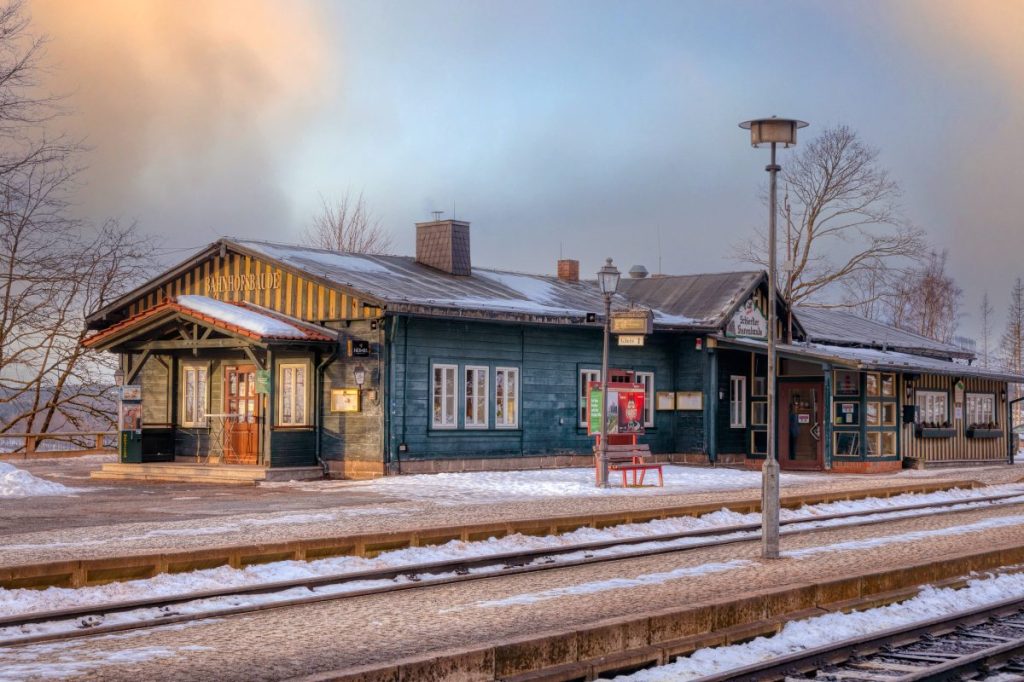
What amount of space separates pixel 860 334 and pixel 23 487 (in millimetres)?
29011

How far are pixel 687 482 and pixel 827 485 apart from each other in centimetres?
276

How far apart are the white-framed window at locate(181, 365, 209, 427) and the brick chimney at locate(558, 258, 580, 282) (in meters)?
12.2

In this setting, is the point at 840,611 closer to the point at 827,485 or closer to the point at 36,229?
the point at 827,485

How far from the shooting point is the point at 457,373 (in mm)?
27203

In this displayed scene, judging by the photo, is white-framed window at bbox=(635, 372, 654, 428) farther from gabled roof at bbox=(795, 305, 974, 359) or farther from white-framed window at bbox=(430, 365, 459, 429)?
gabled roof at bbox=(795, 305, 974, 359)

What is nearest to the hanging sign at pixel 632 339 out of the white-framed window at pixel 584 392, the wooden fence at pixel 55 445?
the white-framed window at pixel 584 392

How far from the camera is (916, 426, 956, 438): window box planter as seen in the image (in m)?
32.5

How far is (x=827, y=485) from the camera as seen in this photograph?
2534cm

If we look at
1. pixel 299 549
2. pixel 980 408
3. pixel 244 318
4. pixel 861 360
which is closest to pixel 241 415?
pixel 244 318

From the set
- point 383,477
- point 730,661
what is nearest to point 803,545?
point 730,661

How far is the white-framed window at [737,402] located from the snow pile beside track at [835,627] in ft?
64.0

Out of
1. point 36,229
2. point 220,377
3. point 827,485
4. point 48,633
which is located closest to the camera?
point 48,633

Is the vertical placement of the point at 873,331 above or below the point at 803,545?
above

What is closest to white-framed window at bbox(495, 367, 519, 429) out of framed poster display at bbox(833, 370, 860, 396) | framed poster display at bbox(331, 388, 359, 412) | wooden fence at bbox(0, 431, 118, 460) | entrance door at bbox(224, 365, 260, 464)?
framed poster display at bbox(331, 388, 359, 412)
